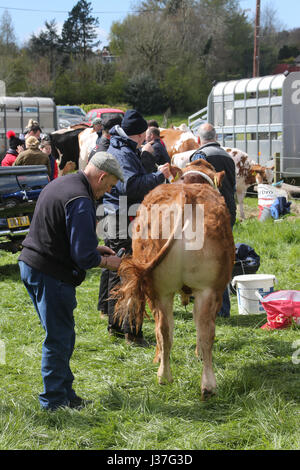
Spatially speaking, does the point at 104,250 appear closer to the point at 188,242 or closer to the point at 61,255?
the point at 61,255

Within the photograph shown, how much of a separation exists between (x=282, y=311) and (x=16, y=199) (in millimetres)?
4559

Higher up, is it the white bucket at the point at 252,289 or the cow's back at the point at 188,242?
the cow's back at the point at 188,242

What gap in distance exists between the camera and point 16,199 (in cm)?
873

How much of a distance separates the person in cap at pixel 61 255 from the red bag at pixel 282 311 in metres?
2.38

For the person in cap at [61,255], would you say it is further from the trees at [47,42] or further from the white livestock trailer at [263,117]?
the trees at [47,42]

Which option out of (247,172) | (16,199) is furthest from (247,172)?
(16,199)

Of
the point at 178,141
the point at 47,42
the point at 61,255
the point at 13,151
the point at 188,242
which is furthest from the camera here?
the point at 47,42

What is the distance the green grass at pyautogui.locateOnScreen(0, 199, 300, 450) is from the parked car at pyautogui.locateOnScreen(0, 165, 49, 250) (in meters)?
2.02

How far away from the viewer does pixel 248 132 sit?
17547mm

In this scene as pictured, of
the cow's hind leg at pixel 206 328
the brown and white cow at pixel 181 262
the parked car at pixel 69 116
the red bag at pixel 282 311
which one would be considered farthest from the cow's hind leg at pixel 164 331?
the parked car at pixel 69 116

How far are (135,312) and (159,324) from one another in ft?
0.83

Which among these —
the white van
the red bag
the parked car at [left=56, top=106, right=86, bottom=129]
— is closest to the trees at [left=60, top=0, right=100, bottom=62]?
the parked car at [left=56, top=106, right=86, bottom=129]

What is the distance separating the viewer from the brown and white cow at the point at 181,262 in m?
4.20
